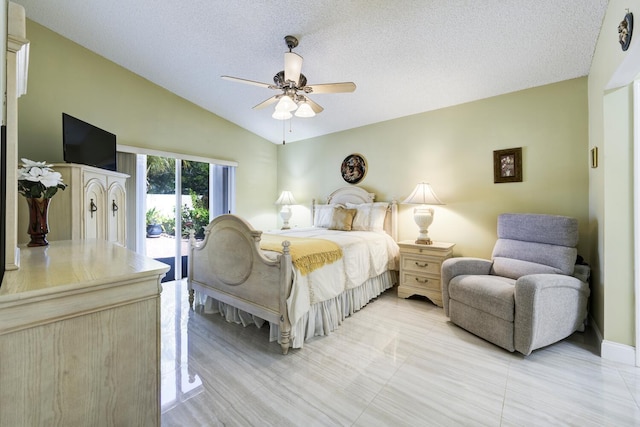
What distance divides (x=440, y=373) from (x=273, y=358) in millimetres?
1252

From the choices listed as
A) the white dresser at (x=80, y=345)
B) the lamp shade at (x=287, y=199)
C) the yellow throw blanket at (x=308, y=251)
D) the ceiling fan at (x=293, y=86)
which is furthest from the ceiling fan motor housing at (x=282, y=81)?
the lamp shade at (x=287, y=199)

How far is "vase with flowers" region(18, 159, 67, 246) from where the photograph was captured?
153 centimetres

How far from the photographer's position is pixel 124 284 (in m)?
0.88

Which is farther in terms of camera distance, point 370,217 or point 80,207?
point 370,217

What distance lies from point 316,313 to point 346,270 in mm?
553

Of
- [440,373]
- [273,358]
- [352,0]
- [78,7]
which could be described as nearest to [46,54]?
[78,7]

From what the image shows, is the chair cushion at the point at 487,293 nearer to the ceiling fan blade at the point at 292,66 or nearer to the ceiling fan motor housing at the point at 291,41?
the ceiling fan blade at the point at 292,66

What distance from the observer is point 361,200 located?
4.29 m

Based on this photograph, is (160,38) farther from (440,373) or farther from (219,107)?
(440,373)

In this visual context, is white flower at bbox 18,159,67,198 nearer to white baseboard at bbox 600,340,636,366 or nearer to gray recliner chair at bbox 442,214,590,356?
gray recliner chair at bbox 442,214,590,356

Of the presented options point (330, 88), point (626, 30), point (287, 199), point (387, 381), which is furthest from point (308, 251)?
point (287, 199)

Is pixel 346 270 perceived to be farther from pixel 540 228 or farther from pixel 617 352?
pixel 617 352

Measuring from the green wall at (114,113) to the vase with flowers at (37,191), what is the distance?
1925mm

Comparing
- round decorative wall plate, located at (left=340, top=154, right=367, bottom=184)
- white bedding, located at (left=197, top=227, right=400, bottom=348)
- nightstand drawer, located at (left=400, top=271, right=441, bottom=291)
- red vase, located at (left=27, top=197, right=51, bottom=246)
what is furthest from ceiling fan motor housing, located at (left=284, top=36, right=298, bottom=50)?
nightstand drawer, located at (left=400, top=271, right=441, bottom=291)
